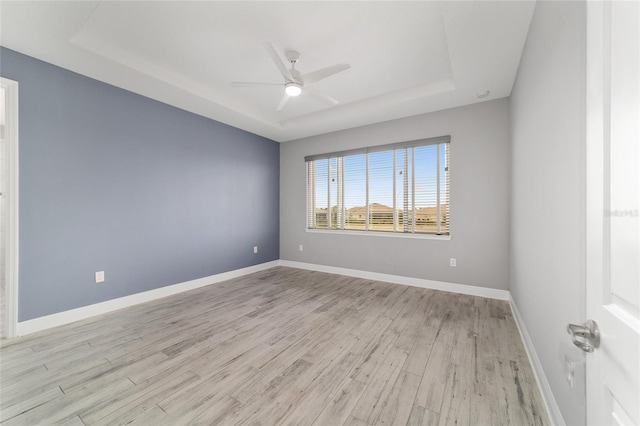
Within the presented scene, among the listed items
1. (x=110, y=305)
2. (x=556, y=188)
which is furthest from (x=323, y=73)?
(x=110, y=305)

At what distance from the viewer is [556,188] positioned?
4.52ft

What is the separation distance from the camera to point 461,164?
11.7ft

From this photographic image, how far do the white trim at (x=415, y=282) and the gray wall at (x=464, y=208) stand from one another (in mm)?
66

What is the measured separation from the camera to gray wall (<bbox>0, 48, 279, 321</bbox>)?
245cm

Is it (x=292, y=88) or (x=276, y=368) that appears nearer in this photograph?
(x=276, y=368)

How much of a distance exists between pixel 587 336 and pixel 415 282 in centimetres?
338

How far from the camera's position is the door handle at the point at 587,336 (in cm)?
66

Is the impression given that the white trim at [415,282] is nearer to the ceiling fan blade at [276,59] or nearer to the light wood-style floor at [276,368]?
the light wood-style floor at [276,368]

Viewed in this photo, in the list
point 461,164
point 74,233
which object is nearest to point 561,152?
point 461,164

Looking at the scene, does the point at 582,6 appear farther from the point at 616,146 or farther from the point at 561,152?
the point at 616,146

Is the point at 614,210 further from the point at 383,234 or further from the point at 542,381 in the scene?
the point at 383,234

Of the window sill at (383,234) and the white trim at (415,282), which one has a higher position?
the window sill at (383,234)

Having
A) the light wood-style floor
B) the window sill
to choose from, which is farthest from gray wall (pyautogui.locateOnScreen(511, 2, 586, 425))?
the window sill

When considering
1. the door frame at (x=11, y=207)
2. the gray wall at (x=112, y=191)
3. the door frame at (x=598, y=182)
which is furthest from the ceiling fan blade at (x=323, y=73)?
the door frame at (x=11, y=207)
